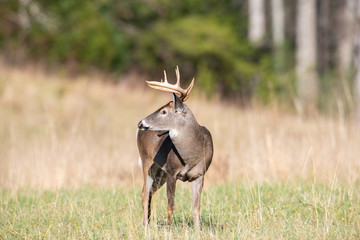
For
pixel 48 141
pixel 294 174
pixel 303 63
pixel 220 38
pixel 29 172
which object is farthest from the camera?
pixel 220 38

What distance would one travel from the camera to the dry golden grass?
7945mm

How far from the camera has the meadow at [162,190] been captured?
496 centimetres

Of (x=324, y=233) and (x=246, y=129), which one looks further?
(x=246, y=129)

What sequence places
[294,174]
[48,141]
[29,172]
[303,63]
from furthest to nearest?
[303,63] < [48,141] < [29,172] < [294,174]

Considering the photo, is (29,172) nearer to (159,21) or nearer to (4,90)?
(4,90)

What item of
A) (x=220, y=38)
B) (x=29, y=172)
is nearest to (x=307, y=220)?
(x=29, y=172)

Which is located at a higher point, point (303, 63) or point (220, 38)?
point (220, 38)

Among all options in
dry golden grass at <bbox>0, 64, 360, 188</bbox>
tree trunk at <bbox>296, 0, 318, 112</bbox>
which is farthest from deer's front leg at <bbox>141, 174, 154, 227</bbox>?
tree trunk at <bbox>296, 0, 318, 112</bbox>

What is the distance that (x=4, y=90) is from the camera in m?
15.7

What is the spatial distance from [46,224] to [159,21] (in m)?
17.3

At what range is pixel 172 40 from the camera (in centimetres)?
2058

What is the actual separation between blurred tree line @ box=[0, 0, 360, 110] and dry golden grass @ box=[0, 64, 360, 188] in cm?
181

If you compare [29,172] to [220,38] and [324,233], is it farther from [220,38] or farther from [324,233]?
[220,38]

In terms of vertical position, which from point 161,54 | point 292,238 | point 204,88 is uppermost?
point 161,54
